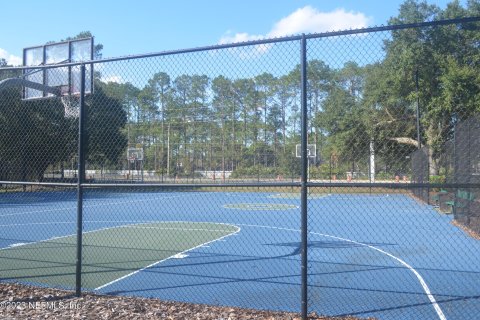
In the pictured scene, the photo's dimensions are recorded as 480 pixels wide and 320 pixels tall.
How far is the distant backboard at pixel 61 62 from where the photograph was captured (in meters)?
8.47

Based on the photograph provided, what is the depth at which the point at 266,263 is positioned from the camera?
8883 millimetres

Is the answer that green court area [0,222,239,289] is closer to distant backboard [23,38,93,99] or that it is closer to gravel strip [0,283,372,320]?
gravel strip [0,283,372,320]

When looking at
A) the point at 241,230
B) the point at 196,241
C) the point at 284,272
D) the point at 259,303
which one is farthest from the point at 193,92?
the point at 241,230

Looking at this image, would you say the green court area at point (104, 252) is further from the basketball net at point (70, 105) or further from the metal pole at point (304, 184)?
the metal pole at point (304, 184)

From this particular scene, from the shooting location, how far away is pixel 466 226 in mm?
13961

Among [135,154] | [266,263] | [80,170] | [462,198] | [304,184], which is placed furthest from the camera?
[462,198]

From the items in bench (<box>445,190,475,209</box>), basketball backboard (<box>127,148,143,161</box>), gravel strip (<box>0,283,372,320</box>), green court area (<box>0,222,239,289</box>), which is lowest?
green court area (<box>0,222,239,289</box>)

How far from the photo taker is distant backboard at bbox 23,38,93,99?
8469mm

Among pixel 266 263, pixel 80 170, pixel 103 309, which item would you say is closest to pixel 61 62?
pixel 80 170

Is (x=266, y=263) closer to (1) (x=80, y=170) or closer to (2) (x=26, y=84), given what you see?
(1) (x=80, y=170)

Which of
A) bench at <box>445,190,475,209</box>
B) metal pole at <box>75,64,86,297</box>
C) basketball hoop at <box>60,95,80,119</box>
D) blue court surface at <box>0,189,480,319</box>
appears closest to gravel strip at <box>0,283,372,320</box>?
metal pole at <box>75,64,86,297</box>

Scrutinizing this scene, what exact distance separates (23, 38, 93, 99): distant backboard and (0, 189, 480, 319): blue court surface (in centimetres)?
334

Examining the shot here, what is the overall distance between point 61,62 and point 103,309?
5.42 meters

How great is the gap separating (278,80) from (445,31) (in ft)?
30.5
